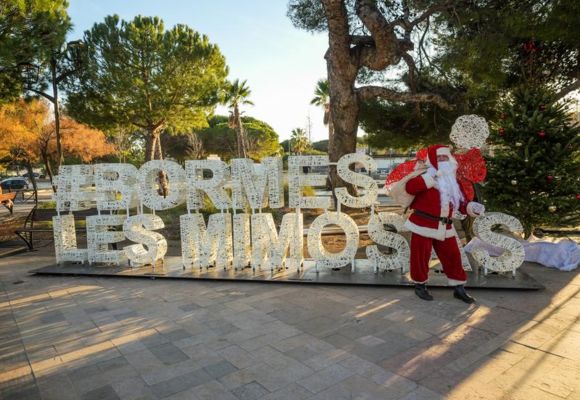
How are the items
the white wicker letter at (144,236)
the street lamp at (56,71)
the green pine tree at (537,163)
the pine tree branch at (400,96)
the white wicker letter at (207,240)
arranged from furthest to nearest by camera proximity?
the street lamp at (56,71) < the pine tree branch at (400,96) < the white wicker letter at (144,236) < the white wicker letter at (207,240) < the green pine tree at (537,163)

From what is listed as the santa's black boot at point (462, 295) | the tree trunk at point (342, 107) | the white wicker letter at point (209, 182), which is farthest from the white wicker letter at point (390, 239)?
the tree trunk at point (342, 107)

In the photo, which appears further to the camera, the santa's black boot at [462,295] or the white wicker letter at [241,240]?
the white wicker letter at [241,240]

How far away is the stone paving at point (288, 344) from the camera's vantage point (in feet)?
9.57

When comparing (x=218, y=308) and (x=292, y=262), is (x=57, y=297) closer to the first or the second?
(x=218, y=308)

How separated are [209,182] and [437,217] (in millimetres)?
3276

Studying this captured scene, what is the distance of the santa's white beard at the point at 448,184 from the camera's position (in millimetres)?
4578

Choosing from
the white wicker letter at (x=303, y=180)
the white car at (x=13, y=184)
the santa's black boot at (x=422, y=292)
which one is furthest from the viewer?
the white car at (x=13, y=184)

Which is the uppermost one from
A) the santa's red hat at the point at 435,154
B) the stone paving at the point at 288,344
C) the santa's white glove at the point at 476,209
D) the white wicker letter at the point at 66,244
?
the santa's red hat at the point at 435,154

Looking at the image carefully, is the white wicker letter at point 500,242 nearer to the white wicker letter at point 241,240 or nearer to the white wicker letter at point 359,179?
the white wicker letter at point 359,179

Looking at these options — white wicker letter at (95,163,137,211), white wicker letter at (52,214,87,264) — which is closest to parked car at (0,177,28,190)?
white wicker letter at (52,214,87,264)

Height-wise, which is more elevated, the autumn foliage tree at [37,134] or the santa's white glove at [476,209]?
the autumn foliage tree at [37,134]

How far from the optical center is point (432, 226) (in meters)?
4.61

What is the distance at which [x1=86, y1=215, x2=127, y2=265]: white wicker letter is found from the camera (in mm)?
6277

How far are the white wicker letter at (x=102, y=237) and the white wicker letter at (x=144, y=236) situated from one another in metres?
0.30
